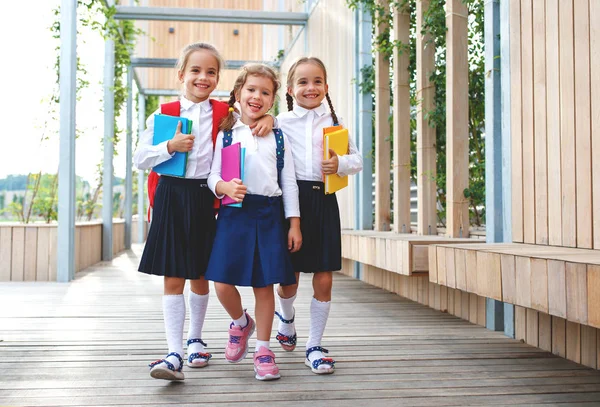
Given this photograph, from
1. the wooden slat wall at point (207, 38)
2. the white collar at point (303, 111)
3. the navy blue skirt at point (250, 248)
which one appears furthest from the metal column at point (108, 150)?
the navy blue skirt at point (250, 248)

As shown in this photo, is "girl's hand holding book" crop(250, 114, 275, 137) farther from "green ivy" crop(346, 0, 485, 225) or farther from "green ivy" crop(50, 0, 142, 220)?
"green ivy" crop(50, 0, 142, 220)

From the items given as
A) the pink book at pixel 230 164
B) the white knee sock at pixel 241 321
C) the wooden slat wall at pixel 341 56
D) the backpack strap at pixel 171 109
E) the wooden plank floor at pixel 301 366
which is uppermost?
the wooden slat wall at pixel 341 56

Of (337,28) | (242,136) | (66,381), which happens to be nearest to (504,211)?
(242,136)

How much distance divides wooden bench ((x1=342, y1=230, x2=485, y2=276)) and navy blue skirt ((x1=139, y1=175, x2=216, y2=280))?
1.27 meters

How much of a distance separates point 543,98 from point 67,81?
4.07 meters

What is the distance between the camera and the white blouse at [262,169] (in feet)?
7.61

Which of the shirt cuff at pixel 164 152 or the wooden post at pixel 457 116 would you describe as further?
the wooden post at pixel 457 116

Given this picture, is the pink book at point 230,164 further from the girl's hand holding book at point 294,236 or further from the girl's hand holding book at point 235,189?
the girl's hand holding book at point 294,236

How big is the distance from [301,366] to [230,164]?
0.82 m

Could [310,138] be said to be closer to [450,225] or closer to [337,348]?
[337,348]

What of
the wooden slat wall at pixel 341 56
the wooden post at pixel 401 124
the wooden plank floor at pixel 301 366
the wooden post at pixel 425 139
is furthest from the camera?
the wooden slat wall at pixel 341 56

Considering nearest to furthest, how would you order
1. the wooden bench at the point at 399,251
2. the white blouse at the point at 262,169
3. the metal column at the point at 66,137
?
the white blouse at the point at 262,169
the wooden bench at the point at 399,251
the metal column at the point at 66,137

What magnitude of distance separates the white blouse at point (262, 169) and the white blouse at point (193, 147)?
58 mm

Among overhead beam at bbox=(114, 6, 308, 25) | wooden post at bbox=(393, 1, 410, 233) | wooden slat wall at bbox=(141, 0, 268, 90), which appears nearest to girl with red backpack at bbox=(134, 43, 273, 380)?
wooden post at bbox=(393, 1, 410, 233)
